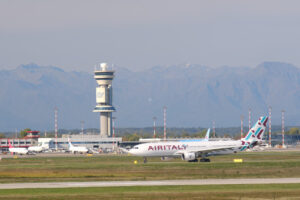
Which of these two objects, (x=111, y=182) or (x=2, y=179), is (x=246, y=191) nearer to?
(x=111, y=182)

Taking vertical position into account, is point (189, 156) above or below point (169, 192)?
above

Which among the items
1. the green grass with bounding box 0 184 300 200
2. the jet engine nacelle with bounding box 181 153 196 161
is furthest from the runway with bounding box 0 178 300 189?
the jet engine nacelle with bounding box 181 153 196 161

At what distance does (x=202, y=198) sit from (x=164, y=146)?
182ft

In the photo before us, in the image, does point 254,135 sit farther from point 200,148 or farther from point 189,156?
point 189,156

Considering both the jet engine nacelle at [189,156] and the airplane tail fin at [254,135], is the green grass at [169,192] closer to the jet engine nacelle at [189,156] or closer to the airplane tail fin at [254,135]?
the jet engine nacelle at [189,156]

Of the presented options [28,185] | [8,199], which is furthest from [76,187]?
[8,199]

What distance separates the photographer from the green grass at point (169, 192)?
182 feet

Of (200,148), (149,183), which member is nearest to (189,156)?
(200,148)

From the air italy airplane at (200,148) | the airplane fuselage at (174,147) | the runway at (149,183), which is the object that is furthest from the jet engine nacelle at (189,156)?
the runway at (149,183)

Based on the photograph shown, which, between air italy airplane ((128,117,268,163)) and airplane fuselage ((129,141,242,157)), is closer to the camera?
air italy airplane ((128,117,268,163))

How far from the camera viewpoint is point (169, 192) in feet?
192

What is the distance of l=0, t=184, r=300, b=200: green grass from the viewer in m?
55.5

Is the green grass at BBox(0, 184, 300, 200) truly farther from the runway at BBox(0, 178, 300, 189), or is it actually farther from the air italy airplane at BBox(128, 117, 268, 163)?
the air italy airplane at BBox(128, 117, 268, 163)

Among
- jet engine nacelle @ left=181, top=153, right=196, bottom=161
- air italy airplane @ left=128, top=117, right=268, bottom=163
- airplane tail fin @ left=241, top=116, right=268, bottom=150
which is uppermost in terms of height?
airplane tail fin @ left=241, top=116, right=268, bottom=150
